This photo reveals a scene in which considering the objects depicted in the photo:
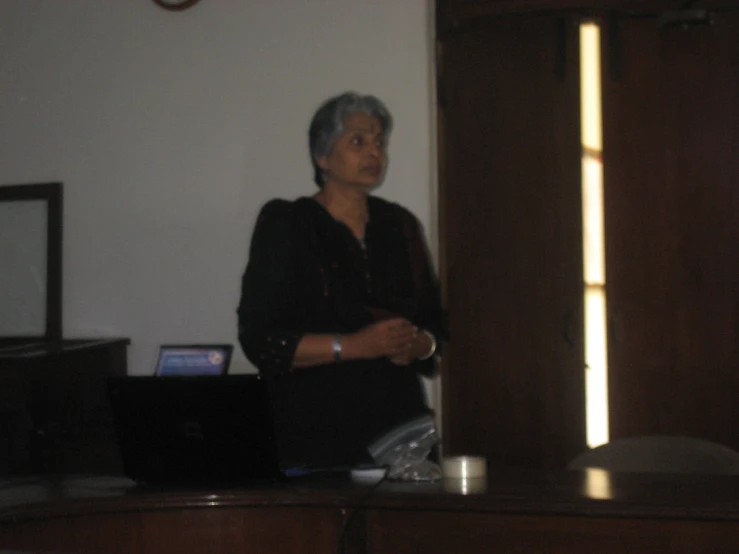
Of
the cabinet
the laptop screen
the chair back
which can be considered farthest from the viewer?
the laptop screen

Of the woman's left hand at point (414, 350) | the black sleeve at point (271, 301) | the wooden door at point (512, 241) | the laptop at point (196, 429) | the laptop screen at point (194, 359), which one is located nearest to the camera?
the laptop at point (196, 429)

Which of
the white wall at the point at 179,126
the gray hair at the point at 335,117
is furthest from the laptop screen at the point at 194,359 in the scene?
the gray hair at the point at 335,117

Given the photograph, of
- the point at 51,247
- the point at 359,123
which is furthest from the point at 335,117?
the point at 51,247

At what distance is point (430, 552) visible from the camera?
69.5 inches

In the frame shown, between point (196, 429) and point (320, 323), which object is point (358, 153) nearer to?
point (320, 323)

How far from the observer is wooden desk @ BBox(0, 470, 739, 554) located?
1.71m

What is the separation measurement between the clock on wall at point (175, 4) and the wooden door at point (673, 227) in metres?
1.44

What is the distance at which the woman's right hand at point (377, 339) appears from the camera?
2363 millimetres

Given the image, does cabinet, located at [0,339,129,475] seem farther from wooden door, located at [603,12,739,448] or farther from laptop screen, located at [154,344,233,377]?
wooden door, located at [603,12,739,448]

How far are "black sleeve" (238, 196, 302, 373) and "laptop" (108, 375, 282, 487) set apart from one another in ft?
1.39

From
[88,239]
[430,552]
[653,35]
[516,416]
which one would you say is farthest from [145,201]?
[430,552]

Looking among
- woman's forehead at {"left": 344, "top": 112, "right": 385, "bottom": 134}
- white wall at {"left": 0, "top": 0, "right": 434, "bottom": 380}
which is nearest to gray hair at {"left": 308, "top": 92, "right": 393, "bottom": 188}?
woman's forehead at {"left": 344, "top": 112, "right": 385, "bottom": 134}

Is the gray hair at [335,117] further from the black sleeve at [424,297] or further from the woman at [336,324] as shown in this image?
the black sleeve at [424,297]

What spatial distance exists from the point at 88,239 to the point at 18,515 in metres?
2.04
